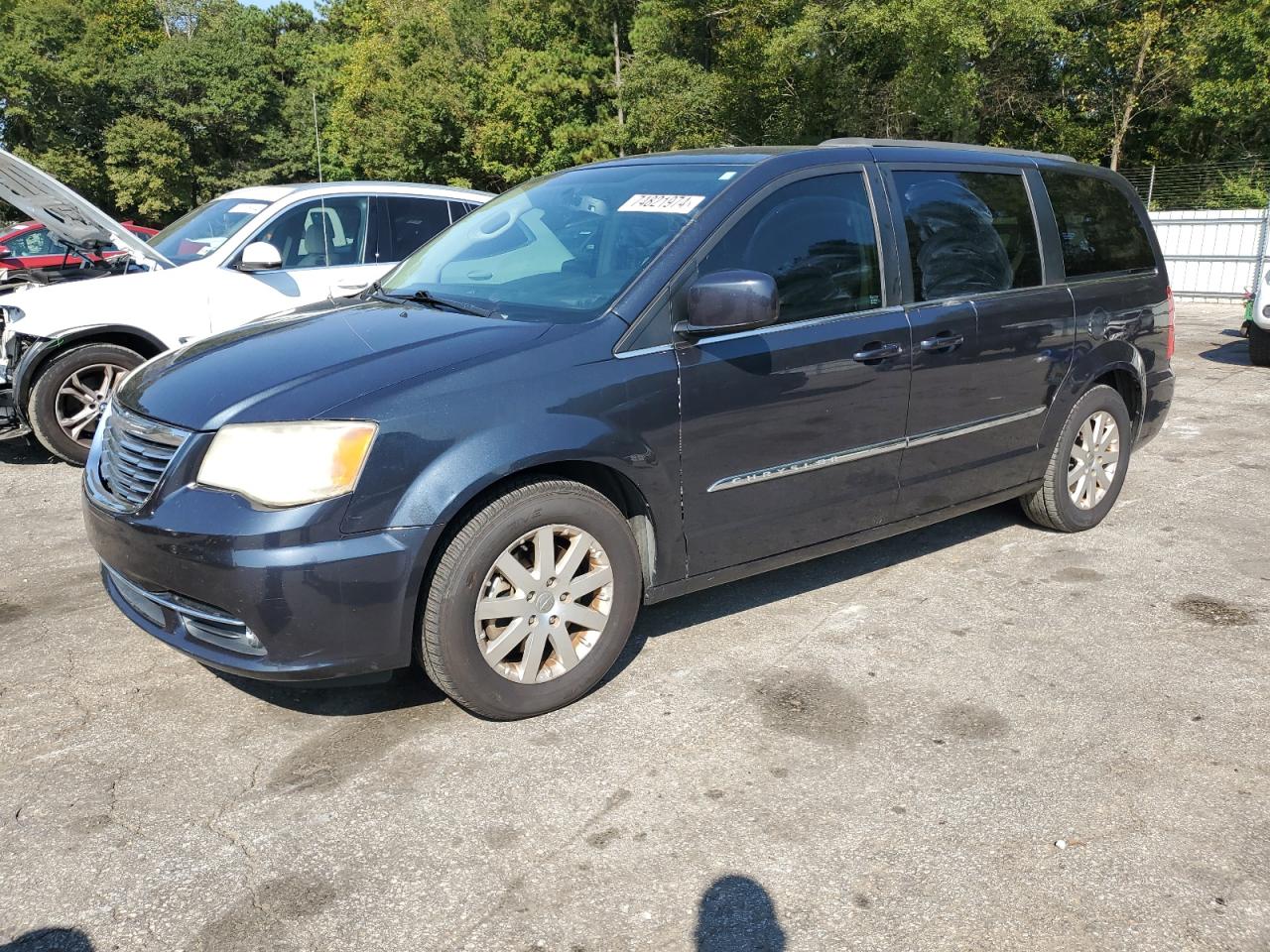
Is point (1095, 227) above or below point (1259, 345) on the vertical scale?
above

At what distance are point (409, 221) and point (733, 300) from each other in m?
4.89

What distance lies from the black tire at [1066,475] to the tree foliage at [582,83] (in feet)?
92.8

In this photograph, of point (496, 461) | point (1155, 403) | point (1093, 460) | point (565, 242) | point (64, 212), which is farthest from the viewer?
point (64, 212)

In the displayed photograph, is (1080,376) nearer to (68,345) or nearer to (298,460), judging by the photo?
(298,460)

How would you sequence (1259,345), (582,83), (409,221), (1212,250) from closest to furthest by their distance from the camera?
(409,221) < (1259,345) < (1212,250) < (582,83)

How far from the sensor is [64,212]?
731 cm

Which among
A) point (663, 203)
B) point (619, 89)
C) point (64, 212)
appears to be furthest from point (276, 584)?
point (619, 89)

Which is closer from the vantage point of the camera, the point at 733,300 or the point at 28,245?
the point at 733,300

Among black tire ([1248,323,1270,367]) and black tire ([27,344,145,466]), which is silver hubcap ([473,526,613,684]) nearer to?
black tire ([27,344,145,466])

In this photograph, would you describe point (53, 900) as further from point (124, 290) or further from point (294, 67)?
point (294, 67)

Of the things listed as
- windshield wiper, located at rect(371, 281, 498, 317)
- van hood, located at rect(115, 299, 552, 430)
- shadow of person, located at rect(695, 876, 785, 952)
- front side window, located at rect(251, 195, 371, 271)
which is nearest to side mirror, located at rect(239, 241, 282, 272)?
Answer: front side window, located at rect(251, 195, 371, 271)

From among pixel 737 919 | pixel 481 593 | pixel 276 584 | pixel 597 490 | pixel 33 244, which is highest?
pixel 33 244

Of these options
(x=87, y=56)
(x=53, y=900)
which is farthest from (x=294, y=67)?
(x=53, y=900)

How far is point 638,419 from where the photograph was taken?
11.5 ft
